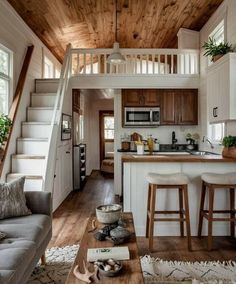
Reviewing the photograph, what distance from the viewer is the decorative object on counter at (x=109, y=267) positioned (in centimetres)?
148

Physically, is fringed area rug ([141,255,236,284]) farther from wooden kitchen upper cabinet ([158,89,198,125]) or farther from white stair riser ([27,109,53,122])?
wooden kitchen upper cabinet ([158,89,198,125])

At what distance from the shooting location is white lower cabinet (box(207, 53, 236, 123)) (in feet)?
11.3

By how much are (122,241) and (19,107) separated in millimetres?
3495

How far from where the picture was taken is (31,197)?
2730 millimetres

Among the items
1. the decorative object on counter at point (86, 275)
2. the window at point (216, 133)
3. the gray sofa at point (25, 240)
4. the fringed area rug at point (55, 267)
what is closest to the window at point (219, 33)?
the window at point (216, 133)

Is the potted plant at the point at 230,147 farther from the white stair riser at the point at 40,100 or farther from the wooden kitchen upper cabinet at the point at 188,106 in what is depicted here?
the white stair riser at the point at 40,100

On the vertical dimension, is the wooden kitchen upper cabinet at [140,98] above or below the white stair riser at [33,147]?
above

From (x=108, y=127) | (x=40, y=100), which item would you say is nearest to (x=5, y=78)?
(x=40, y=100)

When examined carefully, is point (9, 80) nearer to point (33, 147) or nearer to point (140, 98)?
point (33, 147)

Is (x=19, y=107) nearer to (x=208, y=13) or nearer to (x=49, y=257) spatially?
(x=49, y=257)

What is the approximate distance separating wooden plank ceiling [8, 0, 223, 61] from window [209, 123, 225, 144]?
2168 millimetres

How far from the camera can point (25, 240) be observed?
206 cm

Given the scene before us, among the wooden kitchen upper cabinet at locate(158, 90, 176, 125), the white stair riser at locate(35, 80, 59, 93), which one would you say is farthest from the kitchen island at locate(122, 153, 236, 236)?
the white stair riser at locate(35, 80, 59, 93)

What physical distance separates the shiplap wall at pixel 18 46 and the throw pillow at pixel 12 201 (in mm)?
1430
